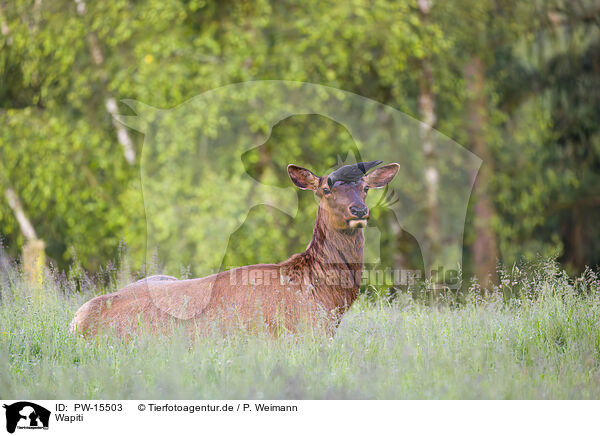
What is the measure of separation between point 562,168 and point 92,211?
8.37 m

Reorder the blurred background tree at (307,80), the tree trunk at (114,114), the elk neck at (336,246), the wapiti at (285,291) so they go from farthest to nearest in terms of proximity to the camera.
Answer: the tree trunk at (114,114)
the blurred background tree at (307,80)
the elk neck at (336,246)
the wapiti at (285,291)

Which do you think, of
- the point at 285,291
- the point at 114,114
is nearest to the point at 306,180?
the point at 285,291

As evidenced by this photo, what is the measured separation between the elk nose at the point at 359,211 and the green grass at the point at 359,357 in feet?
2.84

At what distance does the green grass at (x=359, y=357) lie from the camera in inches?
151

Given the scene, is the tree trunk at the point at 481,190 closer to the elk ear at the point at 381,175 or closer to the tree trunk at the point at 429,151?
the tree trunk at the point at 429,151

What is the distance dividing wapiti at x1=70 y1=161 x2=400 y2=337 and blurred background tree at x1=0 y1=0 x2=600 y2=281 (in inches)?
180

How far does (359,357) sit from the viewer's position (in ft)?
14.0

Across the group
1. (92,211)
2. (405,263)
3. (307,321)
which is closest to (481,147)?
(405,263)

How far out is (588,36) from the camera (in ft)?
38.2

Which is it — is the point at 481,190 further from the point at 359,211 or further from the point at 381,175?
the point at 359,211

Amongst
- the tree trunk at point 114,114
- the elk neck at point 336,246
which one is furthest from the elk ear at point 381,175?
the tree trunk at point 114,114
